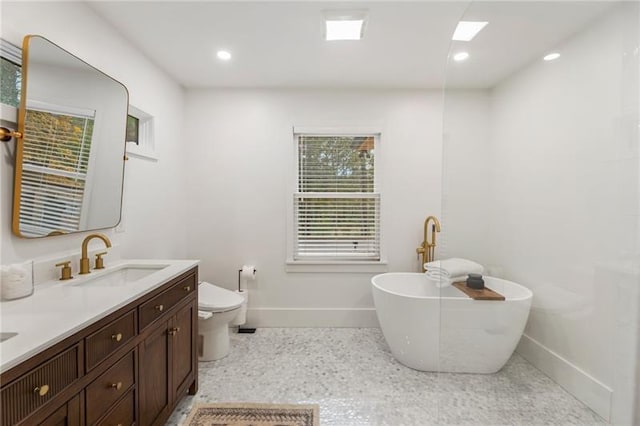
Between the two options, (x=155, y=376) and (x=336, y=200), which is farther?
(x=336, y=200)

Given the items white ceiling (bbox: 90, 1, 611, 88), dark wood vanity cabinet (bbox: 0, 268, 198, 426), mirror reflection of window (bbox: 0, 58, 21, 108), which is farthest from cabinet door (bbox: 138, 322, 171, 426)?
white ceiling (bbox: 90, 1, 611, 88)

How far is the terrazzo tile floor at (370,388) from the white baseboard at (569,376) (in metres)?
0.03

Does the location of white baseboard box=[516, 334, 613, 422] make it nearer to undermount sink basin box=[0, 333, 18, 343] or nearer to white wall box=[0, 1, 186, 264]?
undermount sink basin box=[0, 333, 18, 343]

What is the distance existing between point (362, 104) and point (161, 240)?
229 centimetres

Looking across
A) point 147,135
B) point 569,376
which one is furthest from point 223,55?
point 569,376

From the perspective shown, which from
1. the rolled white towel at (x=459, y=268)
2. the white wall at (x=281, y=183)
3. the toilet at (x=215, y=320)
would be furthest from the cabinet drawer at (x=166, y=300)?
the rolled white towel at (x=459, y=268)

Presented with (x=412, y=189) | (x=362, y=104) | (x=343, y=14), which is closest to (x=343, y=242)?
(x=412, y=189)

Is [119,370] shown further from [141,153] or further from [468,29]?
[468,29]

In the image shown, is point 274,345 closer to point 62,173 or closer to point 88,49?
point 62,173

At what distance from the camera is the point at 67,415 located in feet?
3.07

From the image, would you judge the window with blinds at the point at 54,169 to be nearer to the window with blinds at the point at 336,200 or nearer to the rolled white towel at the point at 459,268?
the window with blinds at the point at 336,200

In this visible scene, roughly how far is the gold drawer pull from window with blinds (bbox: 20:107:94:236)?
2.87ft

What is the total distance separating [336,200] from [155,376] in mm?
2090

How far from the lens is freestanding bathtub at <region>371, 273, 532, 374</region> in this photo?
1701mm
